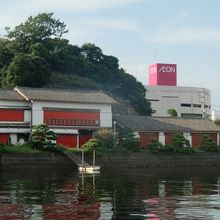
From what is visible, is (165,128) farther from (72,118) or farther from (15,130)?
(15,130)

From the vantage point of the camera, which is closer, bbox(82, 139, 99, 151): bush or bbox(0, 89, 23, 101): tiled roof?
bbox(82, 139, 99, 151): bush

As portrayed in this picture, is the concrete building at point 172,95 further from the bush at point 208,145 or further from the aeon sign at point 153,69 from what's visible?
the bush at point 208,145

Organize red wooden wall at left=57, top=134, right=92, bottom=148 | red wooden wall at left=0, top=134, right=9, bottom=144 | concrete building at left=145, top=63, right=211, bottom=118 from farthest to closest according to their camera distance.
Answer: concrete building at left=145, top=63, right=211, bottom=118 < red wooden wall at left=57, top=134, right=92, bottom=148 < red wooden wall at left=0, top=134, right=9, bottom=144

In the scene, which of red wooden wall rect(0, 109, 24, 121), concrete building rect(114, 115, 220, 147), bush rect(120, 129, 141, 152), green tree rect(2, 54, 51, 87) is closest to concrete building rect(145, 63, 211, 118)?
concrete building rect(114, 115, 220, 147)

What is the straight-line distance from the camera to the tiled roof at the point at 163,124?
6750 cm

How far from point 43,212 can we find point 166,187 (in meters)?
13.8

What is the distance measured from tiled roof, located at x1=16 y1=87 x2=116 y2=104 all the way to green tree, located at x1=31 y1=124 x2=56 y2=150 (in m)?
6.47

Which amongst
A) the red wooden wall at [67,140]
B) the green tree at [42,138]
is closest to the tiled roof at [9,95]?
the red wooden wall at [67,140]

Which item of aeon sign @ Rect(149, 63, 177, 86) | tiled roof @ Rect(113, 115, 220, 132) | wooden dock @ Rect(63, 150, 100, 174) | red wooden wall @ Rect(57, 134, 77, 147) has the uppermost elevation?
aeon sign @ Rect(149, 63, 177, 86)

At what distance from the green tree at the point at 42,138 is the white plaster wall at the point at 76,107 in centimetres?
558

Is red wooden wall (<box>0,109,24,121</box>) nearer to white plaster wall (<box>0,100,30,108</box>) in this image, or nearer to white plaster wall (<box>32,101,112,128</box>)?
white plaster wall (<box>0,100,30,108</box>)

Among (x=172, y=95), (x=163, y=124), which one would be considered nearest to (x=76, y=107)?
(x=163, y=124)

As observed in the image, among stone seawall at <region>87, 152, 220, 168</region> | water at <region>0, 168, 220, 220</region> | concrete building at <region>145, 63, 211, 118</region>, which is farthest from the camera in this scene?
concrete building at <region>145, 63, 211, 118</region>

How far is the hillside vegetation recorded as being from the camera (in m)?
74.2
